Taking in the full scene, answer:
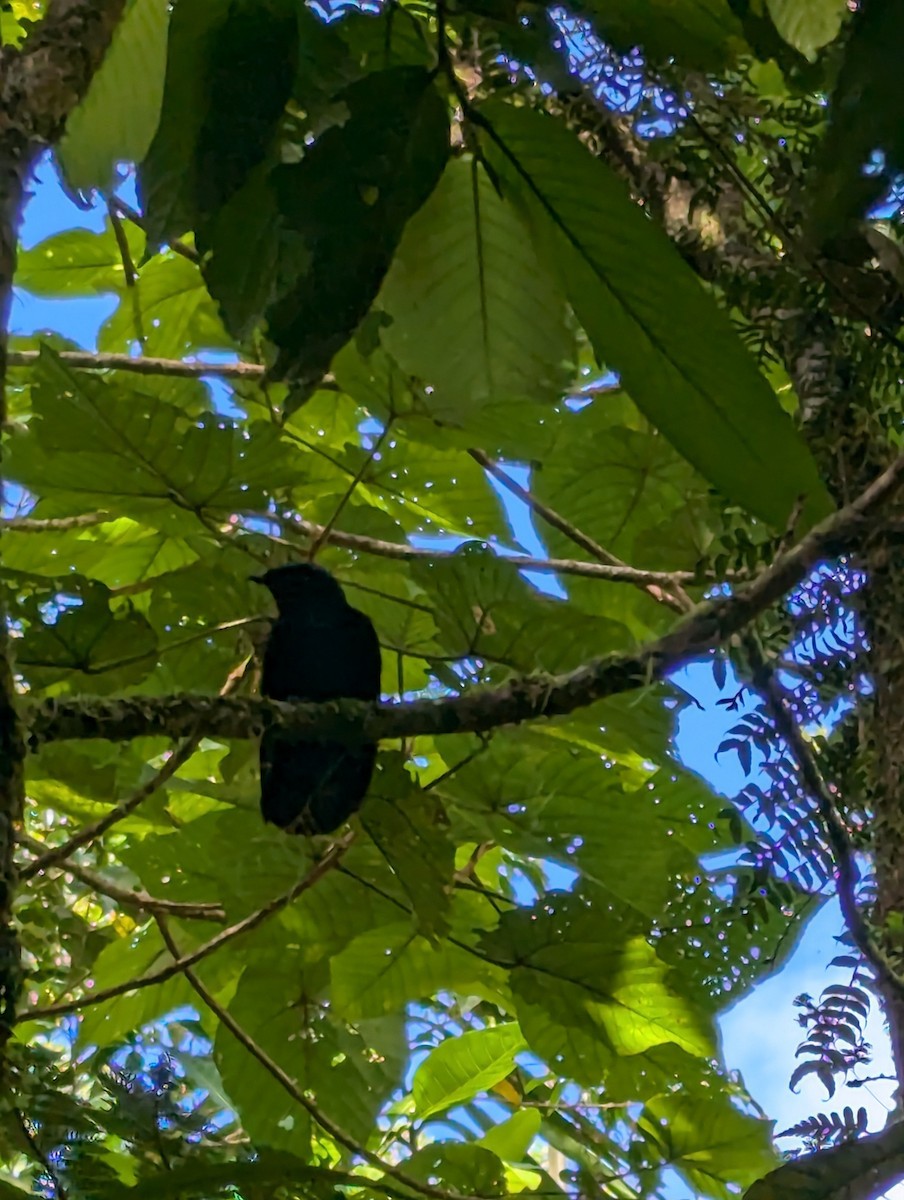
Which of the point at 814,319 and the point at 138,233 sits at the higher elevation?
the point at 138,233

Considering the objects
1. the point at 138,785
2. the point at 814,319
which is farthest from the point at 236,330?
the point at 138,785

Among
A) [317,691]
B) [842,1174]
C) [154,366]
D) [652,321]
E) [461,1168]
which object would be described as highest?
[154,366]

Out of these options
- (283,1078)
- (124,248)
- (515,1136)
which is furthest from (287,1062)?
(124,248)

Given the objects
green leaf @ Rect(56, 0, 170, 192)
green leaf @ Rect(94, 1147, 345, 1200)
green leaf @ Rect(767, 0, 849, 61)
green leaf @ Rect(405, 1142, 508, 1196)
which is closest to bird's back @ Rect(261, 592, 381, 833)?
green leaf @ Rect(405, 1142, 508, 1196)

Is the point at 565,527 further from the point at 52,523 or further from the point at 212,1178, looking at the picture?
the point at 212,1178

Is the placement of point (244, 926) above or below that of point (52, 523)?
below

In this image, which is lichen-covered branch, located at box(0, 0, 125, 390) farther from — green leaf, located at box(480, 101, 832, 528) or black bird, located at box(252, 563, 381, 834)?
black bird, located at box(252, 563, 381, 834)

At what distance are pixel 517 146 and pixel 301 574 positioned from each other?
101 cm

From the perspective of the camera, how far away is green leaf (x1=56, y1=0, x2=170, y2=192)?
0.97 metres

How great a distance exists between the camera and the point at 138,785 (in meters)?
1.50

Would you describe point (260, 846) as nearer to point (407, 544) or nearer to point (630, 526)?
point (407, 544)

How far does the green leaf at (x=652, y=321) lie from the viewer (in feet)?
1.94

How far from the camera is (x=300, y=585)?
5.19 feet

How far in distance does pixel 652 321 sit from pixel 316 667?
3.43 feet
